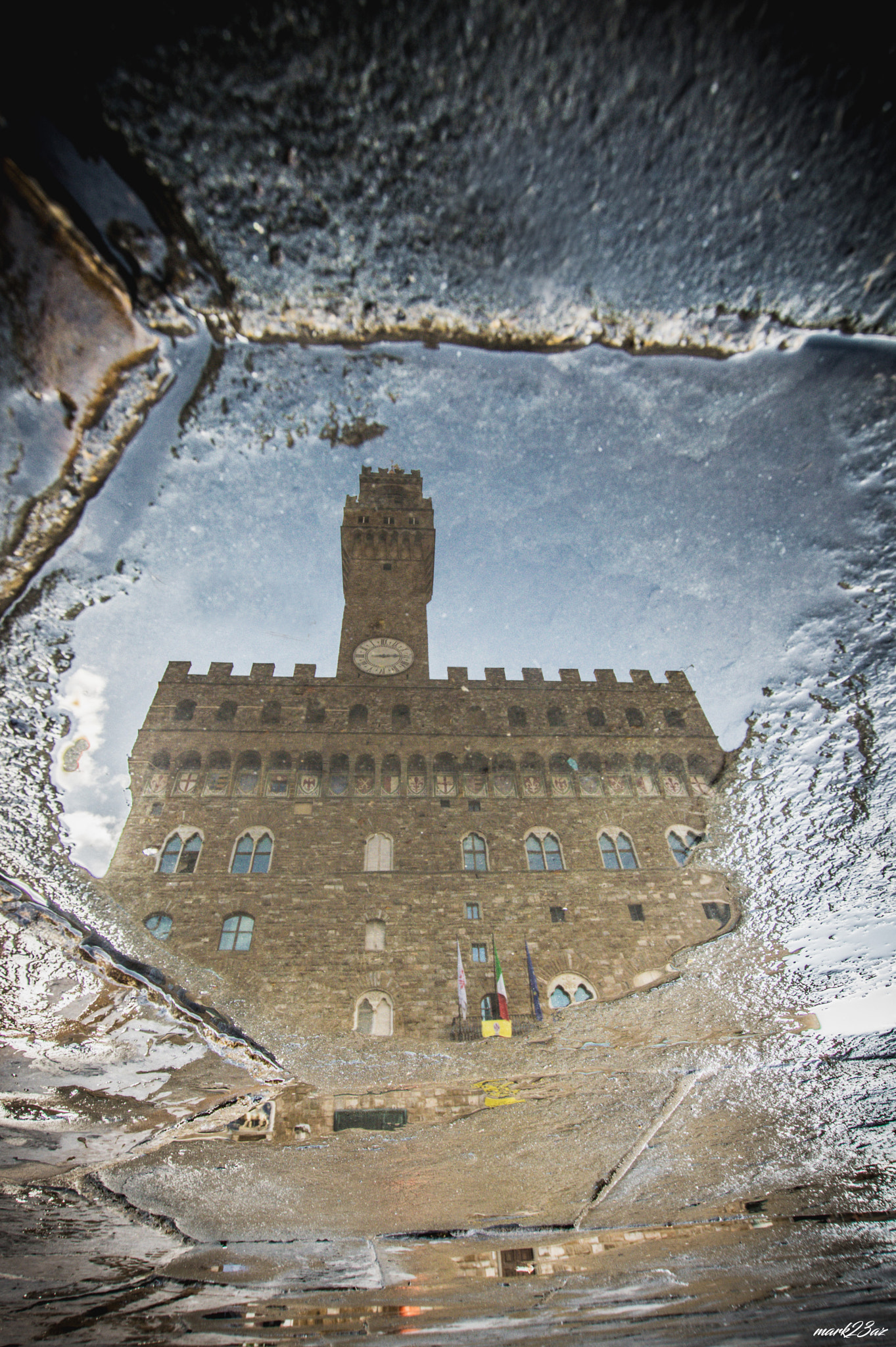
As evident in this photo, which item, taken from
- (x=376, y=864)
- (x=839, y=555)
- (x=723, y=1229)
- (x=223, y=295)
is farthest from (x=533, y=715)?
(x=223, y=295)

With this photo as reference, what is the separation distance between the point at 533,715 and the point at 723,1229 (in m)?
11.8

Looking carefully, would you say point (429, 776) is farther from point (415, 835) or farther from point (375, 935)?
point (375, 935)

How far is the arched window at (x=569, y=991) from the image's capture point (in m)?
12.6

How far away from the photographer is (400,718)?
56.2 feet

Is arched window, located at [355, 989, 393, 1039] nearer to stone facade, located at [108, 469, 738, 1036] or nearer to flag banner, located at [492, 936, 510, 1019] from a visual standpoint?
stone facade, located at [108, 469, 738, 1036]

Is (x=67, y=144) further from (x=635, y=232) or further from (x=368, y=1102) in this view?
(x=368, y=1102)

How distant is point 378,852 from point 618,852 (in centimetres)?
645

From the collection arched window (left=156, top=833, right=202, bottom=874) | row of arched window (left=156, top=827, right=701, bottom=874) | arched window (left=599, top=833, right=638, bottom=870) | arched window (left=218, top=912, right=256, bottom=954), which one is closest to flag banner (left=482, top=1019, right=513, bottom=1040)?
row of arched window (left=156, top=827, right=701, bottom=874)

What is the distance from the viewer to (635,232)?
1.21 meters

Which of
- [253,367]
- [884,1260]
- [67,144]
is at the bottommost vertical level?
[884,1260]

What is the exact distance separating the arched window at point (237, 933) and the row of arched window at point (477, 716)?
538 centimetres

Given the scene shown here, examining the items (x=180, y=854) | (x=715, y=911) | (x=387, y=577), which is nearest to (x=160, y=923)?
(x=180, y=854)

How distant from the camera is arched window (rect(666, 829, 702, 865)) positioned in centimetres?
1498

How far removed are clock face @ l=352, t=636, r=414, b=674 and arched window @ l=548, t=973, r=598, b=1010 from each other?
9.97 meters
